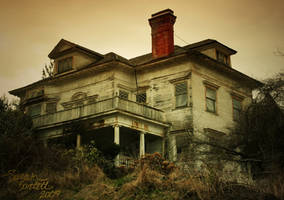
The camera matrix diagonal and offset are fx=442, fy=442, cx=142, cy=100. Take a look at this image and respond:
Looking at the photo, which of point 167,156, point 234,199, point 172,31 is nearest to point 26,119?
point 167,156

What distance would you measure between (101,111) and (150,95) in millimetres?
4675

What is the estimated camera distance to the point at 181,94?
86.4ft

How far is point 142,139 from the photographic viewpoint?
79.7 feet

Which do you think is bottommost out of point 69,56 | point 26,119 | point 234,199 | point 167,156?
point 234,199

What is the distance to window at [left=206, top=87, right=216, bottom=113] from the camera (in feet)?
88.9

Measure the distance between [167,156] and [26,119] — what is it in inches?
344

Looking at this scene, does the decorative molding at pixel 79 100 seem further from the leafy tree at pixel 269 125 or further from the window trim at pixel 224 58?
the leafy tree at pixel 269 125

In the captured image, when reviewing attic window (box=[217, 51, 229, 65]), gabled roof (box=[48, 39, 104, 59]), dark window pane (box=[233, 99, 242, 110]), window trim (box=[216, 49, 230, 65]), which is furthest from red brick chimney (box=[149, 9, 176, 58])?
dark window pane (box=[233, 99, 242, 110])

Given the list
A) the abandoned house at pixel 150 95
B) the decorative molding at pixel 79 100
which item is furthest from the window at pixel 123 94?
the decorative molding at pixel 79 100

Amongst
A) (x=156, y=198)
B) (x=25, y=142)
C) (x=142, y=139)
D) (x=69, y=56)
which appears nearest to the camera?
(x=156, y=198)

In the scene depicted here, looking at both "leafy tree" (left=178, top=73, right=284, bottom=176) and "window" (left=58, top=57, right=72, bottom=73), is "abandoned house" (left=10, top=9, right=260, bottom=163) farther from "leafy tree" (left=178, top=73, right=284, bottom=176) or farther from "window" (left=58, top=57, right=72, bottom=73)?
"leafy tree" (left=178, top=73, right=284, bottom=176)

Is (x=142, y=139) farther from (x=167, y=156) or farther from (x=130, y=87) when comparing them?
(x=130, y=87)

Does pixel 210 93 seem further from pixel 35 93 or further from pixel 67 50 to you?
pixel 35 93

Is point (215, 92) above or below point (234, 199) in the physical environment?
above
